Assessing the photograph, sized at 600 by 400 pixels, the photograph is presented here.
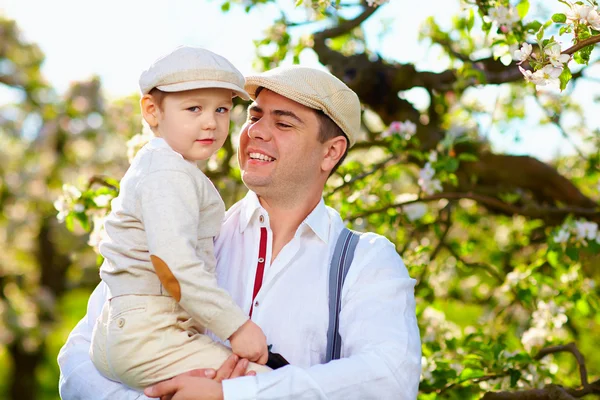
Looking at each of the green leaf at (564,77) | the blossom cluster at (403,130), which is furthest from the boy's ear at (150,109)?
the blossom cluster at (403,130)

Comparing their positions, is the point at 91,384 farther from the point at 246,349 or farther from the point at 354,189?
the point at 354,189

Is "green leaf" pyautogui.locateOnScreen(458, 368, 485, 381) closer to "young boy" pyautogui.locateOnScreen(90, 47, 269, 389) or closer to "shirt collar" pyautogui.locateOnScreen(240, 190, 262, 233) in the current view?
"shirt collar" pyautogui.locateOnScreen(240, 190, 262, 233)

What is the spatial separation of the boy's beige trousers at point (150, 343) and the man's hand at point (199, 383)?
3 cm

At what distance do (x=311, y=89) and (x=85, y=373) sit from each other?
4.26 feet

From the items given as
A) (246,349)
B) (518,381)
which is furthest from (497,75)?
(246,349)

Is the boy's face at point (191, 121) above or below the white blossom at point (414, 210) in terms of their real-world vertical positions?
above

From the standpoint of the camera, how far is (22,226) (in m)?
11.7

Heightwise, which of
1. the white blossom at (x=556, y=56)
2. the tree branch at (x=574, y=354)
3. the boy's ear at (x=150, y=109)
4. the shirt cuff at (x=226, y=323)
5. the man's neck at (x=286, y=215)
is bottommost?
the tree branch at (x=574, y=354)

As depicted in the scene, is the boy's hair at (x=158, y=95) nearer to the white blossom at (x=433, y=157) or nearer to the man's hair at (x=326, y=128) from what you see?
the man's hair at (x=326, y=128)

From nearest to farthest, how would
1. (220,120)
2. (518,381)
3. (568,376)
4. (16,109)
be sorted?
1. (220,120)
2. (518,381)
3. (568,376)
4. (16,109)

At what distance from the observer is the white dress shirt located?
230 cm

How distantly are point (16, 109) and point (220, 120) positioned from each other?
32.5 feet

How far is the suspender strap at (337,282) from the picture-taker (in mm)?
2578

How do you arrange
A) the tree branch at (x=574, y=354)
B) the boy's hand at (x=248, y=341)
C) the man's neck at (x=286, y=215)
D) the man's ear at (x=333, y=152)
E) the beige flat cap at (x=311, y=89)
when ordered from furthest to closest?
the tree branch at (x=574, y=354) < the man's ear at (x=333, y=152) < the man's neck at (x=286, y=215) < the beige flat cap at (x=311, y=89) < the boy's hand at (x=248, y=341)
